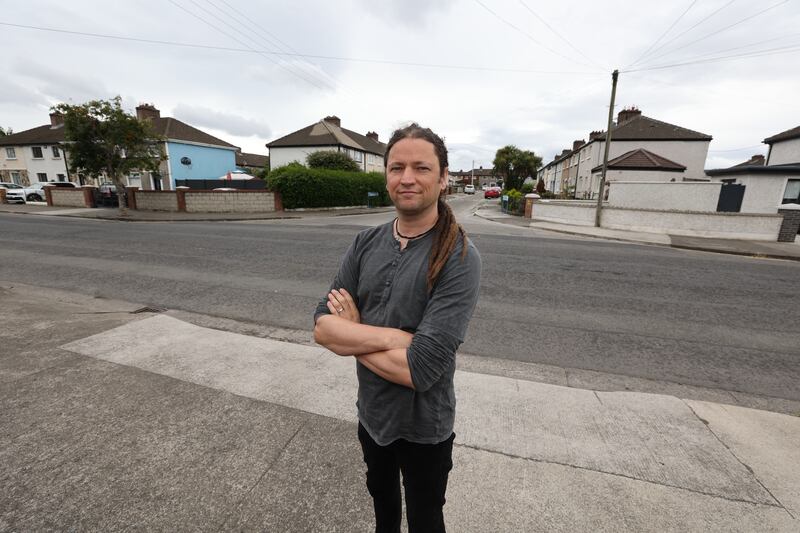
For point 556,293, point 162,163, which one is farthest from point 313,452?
point 162,163

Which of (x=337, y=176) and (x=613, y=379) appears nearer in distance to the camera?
(x=613, y=379)

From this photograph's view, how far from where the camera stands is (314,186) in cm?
2494

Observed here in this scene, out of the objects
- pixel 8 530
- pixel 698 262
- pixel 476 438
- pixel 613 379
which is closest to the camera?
pixel 8 530

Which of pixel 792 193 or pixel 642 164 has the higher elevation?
pixel 642 164

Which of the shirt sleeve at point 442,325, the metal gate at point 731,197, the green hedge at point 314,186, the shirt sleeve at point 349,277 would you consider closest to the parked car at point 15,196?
the green hedge at point 314,186

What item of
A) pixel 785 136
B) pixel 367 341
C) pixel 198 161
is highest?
pixel 785 136

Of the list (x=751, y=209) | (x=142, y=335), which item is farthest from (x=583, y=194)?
(x=142, y=335)

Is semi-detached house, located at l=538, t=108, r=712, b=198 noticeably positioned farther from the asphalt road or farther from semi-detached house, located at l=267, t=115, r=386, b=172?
the asphalt road

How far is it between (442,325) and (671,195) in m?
23.1

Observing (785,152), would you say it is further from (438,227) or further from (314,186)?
(438,227)

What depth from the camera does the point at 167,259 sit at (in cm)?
916

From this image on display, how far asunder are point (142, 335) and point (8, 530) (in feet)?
9.20

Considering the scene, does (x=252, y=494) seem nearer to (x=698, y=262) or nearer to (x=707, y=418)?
(x=707, y=418)

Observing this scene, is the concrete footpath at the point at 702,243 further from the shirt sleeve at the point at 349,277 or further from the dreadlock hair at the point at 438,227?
the shirt sleeve at the point at 349,277
